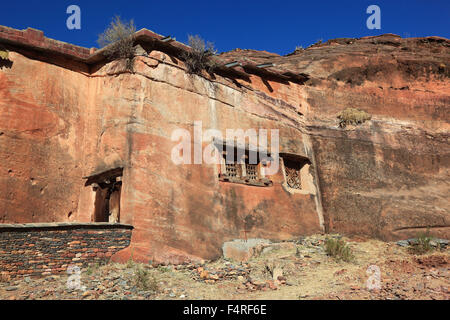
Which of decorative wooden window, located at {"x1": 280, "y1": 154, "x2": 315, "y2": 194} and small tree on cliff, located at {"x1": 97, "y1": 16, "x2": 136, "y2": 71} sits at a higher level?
small tree on cliff, located at {"x1": 97, "y1": 16, "x2": 136, "y2": 71}

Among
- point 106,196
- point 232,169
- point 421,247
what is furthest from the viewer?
point 232,169


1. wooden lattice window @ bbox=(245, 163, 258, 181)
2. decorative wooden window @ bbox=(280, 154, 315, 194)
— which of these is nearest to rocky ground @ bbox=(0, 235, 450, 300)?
wooden lattice window @ bbox=(245, 163, 258, 181)

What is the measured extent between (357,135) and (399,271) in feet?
19.9

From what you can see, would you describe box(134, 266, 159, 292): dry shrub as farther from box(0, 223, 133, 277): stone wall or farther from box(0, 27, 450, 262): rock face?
box(0, 223, 133, 277): stone wall

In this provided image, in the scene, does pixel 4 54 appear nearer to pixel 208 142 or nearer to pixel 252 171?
pixel 208 142

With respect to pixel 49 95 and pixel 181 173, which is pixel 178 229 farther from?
pixel 49 95

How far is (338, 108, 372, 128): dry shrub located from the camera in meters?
13.5

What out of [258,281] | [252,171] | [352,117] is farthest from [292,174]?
[258,281]

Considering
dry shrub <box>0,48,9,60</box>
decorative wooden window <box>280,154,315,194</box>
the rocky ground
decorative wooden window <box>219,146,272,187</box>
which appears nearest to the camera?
the rocky ground

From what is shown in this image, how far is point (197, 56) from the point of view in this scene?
1156 centimetres

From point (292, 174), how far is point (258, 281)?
5.54m

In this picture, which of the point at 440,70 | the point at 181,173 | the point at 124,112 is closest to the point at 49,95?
the point at 124,112

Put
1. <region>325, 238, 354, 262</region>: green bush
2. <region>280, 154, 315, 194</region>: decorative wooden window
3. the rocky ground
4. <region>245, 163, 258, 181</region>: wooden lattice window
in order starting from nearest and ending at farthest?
the rocky ground
<region>325, 238, 354, 262</region>: green bush
<region>245, 163, 258, 181</region>: wooden lattice window
<region>280, 154, 315, 194</region>: decorative wooden window

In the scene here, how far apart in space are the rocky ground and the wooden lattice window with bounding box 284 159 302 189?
3.44m
